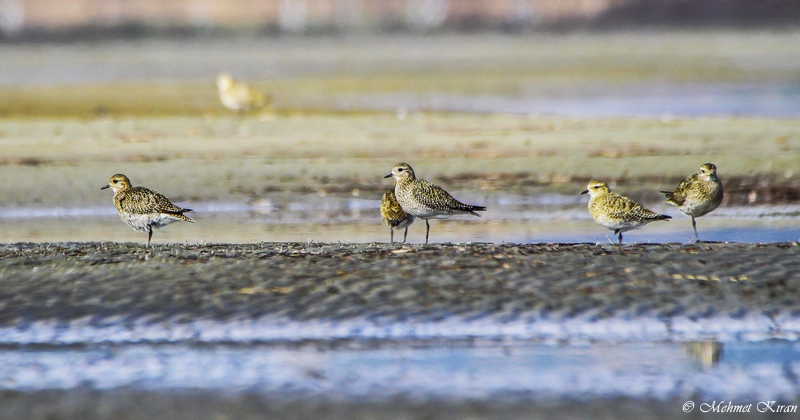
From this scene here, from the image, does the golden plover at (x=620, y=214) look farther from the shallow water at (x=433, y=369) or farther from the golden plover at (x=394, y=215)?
the shallow water at (x=433, y=369)

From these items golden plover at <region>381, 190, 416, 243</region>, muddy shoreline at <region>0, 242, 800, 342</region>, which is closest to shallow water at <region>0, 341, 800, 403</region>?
muddy shoreline at <region>0, 242, 800, 342</region>

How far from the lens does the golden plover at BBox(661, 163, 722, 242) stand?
943cm

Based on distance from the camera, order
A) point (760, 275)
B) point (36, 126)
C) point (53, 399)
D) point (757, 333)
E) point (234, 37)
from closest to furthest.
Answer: point (53, 399)
point (757, 333)
point (760, 275)
point (36, 126)
point (234, 37)

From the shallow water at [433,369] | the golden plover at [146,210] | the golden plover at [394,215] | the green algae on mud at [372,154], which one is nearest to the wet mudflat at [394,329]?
the shallow water at [433,369]

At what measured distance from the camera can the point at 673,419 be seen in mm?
4875

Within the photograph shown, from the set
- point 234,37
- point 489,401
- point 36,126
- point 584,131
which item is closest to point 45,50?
point 234,37

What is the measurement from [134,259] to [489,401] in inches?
141

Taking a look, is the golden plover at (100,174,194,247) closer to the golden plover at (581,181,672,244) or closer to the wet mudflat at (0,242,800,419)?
the wet mudflat at (0,242,800,419)

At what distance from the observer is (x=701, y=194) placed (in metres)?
9.41

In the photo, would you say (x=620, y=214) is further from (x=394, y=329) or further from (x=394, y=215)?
(x=394, y=329)

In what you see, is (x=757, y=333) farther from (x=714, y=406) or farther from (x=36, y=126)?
(x=36, y=126)

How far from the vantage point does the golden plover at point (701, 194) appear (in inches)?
371

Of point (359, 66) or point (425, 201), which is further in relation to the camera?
point (359, 66)

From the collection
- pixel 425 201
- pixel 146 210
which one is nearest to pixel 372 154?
pixel 425 201
